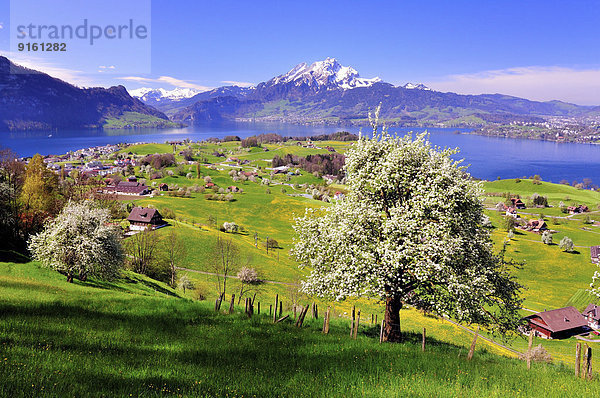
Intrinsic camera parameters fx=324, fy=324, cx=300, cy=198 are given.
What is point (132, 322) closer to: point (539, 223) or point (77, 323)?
point (77, 323)

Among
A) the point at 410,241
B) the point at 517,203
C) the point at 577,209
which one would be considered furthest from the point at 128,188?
the point at 577,209

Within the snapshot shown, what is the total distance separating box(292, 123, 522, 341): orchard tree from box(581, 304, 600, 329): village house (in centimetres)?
7223

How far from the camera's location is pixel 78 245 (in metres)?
35.1

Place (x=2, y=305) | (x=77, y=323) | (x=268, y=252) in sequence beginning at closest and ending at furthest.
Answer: (x=77, y=323), (x=2, y=305), (x=268, y=252)

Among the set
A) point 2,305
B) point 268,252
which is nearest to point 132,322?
point 2,305

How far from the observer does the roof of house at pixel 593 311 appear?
6994 centimetres

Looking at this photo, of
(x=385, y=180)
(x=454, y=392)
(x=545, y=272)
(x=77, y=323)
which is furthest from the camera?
(x=545, y=272)

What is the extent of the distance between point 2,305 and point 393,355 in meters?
17.5

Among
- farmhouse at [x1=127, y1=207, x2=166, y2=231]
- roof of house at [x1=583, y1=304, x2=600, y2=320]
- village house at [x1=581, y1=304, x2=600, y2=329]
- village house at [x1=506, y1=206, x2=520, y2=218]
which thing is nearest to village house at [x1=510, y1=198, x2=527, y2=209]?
village house at [x1=506, y1=206, x2=520, y2=218]

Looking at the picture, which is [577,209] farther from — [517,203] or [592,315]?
[592,315]

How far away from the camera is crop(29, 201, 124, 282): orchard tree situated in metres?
35.0

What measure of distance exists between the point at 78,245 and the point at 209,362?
32.2m

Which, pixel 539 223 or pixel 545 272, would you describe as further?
pixel 539 223

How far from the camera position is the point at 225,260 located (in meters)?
71.2
